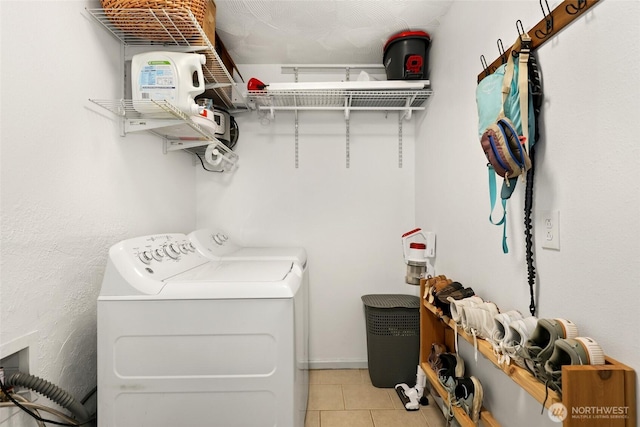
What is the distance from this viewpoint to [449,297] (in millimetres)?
1561

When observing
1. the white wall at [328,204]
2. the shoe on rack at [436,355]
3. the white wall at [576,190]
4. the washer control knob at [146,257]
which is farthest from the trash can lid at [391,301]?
the washer control knob at [146,257]

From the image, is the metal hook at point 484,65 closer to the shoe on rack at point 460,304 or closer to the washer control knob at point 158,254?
the shoe on rack at point 460,304

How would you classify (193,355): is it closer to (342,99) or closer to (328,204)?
(328,204)

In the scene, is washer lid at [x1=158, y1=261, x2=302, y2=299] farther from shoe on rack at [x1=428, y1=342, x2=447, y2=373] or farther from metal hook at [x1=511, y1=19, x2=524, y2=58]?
metal hook at [x1=511, y1=19, x2=524, y2=58]

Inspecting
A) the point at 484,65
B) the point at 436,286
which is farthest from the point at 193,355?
the point at 484,65

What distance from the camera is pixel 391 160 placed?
2641 millimetres

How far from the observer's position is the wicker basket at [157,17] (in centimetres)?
138

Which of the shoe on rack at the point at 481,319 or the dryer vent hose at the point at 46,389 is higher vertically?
the shoe on rack at the point at 481,319

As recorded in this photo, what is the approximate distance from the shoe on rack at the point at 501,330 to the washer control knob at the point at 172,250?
141 centimetres

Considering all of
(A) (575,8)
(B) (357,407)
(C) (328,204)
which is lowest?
(B) (357,407)

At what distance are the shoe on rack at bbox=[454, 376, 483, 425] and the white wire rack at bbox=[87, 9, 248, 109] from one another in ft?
6.60

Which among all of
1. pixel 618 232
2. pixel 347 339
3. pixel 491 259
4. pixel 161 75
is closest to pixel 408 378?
pixel 347 339

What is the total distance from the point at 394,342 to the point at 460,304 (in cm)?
98

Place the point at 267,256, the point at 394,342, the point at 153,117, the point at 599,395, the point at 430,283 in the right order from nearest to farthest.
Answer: the point at 599,395
the point at 153,117
the point at 430,283
the point at 267,256
the point at 394,342
